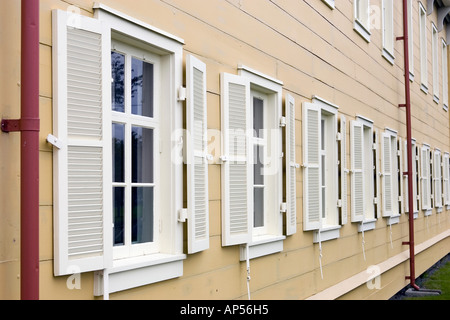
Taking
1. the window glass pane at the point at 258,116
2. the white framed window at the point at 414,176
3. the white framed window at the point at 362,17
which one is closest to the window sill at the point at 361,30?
the white framed window at the point at 362,17

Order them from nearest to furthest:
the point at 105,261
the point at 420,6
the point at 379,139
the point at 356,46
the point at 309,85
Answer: the point at 105,261, the point at 309,85, the point at 356,46, the point at 379,139, the point at 420,6

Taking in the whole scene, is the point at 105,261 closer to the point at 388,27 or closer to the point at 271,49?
the point at 271,49

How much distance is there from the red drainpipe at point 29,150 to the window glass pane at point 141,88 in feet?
3.76

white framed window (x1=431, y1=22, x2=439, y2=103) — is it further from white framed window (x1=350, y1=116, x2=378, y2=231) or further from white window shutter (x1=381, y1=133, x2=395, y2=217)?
white framed window (x1=350, y1=116, x2=378, y2=231)

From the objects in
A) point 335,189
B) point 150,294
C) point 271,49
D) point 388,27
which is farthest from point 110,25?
point 388,27

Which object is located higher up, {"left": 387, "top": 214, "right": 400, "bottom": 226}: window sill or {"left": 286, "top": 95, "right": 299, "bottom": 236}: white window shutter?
{"left": 286, "top": 95, "right": 299, "bottom": 236}: white window shutter

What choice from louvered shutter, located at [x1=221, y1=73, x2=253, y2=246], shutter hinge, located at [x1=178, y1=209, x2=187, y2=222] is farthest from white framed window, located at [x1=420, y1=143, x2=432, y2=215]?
shutter hinge, located at [x1=178, y1=209, x2=187, y2=222]

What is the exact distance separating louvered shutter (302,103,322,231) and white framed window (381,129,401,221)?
12.2 feet

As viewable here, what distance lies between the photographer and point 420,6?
1599 centimetres

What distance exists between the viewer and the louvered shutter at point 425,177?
1512cm

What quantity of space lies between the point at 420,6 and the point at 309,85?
9312 mm

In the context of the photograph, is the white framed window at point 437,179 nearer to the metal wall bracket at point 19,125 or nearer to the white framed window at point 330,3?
the white framed window at point 330,3

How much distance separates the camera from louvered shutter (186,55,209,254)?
4.70 meters

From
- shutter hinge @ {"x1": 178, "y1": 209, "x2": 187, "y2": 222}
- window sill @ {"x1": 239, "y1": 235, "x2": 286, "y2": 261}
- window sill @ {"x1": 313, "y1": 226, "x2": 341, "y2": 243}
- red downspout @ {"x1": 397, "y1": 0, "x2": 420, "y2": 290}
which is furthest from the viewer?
red downspout @ {"x1": 397, "y1": 0, "x2": 420, "y2": 290}
